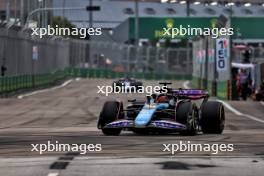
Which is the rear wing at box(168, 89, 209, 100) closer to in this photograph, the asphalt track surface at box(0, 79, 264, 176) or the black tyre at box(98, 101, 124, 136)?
the asphalt track surface at box(0, 79, 264, 176)

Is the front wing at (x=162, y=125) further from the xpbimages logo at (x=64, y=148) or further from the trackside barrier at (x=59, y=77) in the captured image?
the trackside barrier at (x=59, y=77)

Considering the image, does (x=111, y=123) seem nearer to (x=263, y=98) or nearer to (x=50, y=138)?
(x=50, y=138)

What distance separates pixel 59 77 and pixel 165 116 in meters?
60.8

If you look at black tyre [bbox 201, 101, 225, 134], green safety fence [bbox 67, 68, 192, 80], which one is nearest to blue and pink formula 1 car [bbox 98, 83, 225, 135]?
black tyre [bbox 201, 101, 225, 134]

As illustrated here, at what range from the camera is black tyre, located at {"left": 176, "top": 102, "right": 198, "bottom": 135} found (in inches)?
734

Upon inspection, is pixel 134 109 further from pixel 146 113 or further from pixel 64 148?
pixel 64 148

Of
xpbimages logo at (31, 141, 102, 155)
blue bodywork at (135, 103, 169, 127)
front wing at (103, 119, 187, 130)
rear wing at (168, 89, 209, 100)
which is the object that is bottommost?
xpbimages logo at (31, 141, 102, 155)

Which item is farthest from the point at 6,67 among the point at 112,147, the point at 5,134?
the point at 112,147

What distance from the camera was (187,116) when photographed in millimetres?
18609

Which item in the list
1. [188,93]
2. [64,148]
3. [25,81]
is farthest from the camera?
[25,81]

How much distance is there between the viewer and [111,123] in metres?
19.1

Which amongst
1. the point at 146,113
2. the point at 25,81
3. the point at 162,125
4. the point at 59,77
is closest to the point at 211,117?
the point at 162,125

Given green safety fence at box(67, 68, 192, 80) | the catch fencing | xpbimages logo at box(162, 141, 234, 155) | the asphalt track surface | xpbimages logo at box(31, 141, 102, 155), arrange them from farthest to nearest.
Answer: green safety fence at box(67, 68, 192, 80) → the catch fencing → xpbimages logo at box(162, 141, 234, 155) → xpbimages logo at box(31, 141, 102, 155) → the asphalt track surface

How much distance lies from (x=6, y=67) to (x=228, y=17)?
13.4 m
